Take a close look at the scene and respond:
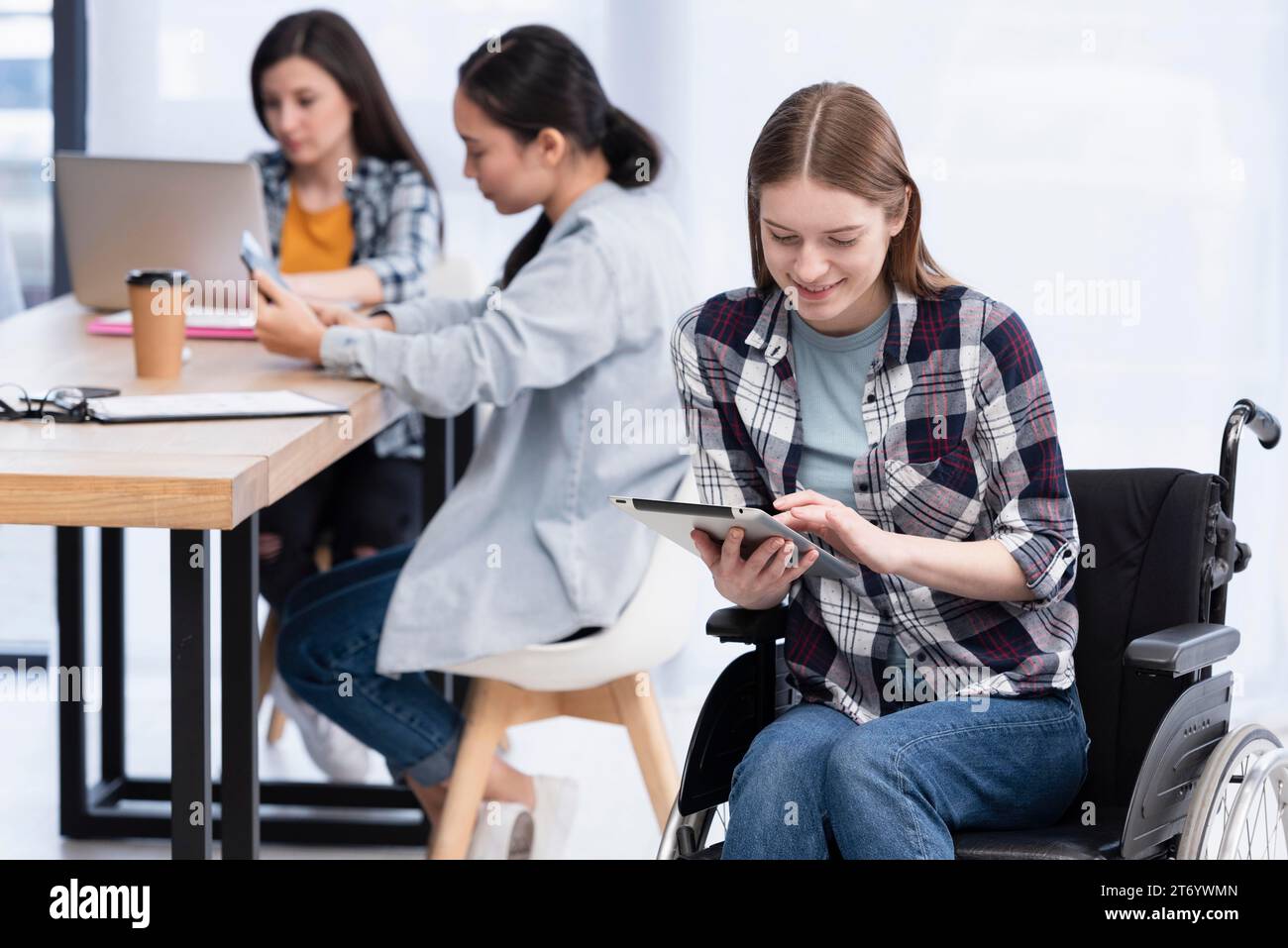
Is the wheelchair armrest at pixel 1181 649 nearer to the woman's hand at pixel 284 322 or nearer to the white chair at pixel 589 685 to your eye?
the white chair at pixel 589 685

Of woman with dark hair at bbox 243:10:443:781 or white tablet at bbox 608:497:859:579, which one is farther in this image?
woman with dark hair at bbox 243:10:443:781

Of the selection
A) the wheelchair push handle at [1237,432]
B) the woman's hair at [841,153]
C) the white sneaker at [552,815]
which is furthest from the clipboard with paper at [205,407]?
the wheelchair push handle at [1237,432]

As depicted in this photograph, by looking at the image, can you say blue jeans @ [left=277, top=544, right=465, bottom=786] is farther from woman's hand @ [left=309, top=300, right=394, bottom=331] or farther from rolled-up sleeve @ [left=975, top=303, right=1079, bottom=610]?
rolled-up sleeve @ [left=975, top=303, right=1079, bottom=610]

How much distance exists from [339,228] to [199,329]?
384 millimetres

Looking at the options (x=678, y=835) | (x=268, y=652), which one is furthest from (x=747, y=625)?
(x=268, y=652)

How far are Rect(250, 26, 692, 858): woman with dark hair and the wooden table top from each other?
0.10 metres

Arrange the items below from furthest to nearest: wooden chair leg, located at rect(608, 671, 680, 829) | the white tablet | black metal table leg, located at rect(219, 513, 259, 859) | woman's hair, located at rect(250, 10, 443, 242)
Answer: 1. woman's hair, located at rect(250, 10, 443, 242)
2. wooden chair leg, located at rect(608, 671, 680, 829)
3. black metal table leg, located at rect(219, 513, 259, 859)
4. the white tablet

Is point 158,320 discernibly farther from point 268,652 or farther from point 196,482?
point 268,652

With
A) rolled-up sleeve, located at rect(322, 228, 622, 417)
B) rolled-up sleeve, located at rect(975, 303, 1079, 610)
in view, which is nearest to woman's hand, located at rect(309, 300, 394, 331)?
rolled-up sleeve, located at rect(322, 228, 622, 417)

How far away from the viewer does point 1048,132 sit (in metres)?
2.95

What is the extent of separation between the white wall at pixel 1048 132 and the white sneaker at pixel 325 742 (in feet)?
3.92

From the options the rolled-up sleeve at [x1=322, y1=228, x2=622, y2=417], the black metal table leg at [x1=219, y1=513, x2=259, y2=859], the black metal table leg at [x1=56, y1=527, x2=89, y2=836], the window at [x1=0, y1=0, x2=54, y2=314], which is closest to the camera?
the black metal table leg at [x1=219, y1=513, x2=259, y2=859]

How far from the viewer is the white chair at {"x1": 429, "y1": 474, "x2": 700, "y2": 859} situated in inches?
77.5

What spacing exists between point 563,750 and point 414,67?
4.68ft
